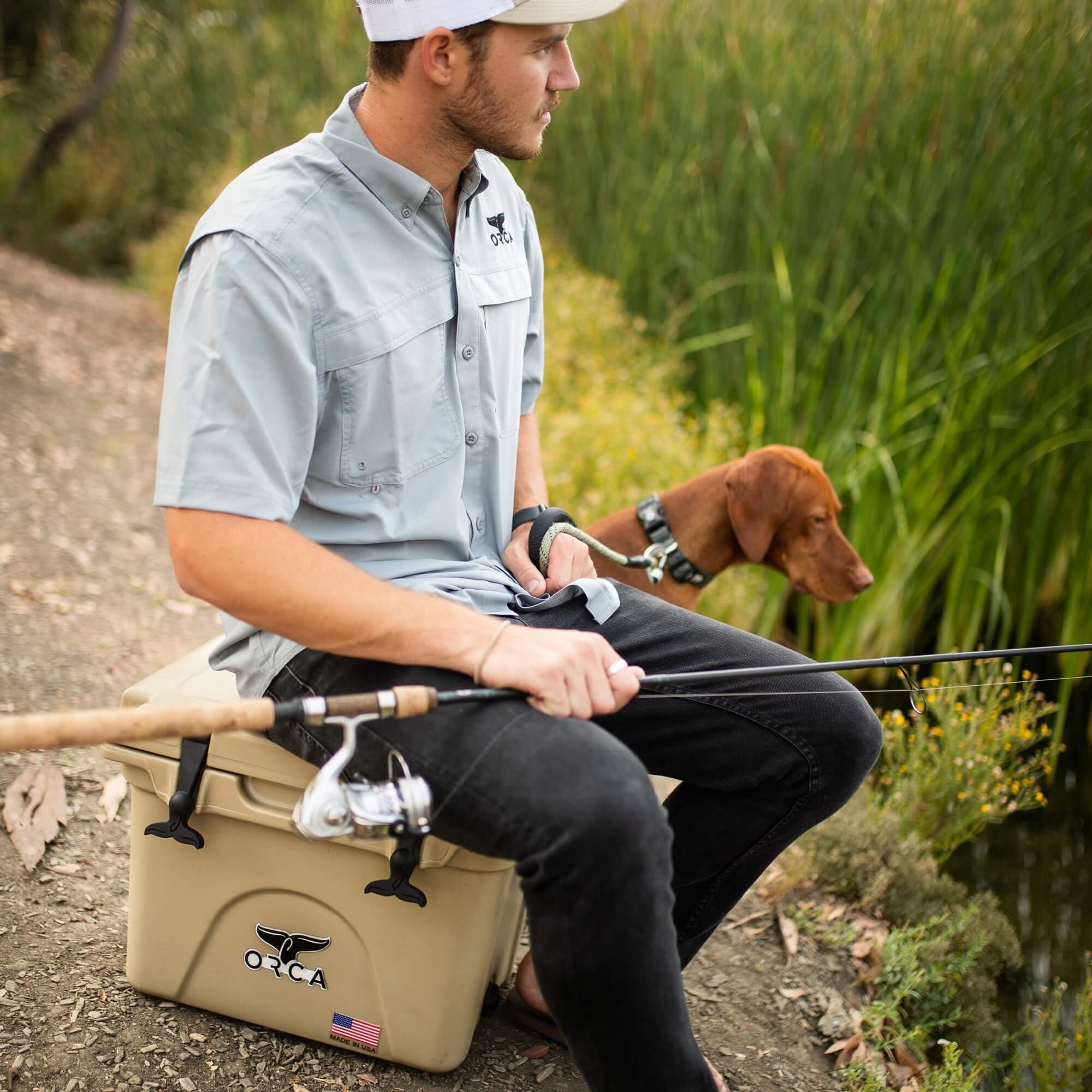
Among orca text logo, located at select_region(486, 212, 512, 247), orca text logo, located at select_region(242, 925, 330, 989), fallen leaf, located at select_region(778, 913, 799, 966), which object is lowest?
fallen leaf, located at select_region(778, 913, 799, 966)

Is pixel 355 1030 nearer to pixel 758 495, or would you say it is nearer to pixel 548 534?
pixel 548 534

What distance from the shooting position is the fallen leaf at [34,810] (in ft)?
8.64

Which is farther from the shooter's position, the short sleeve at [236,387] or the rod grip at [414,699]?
the short sleeve at [236,387]

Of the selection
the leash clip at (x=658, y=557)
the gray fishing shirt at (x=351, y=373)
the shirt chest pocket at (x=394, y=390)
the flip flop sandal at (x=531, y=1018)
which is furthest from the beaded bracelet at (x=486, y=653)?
the leash clip at (x=658, y=557)

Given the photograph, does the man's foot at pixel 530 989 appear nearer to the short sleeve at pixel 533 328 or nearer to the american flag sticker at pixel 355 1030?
the american flag sticker at pixel 355 1030

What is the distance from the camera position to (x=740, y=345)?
5.22 metres

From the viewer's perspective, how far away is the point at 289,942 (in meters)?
2.03

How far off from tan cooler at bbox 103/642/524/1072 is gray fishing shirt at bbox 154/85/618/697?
20cm

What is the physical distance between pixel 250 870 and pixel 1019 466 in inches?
141

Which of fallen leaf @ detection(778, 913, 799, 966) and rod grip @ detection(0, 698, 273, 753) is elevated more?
rod grip @ detection(0, 698, 273, 753)

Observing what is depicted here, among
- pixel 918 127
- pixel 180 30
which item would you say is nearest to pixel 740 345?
pixel 918 127

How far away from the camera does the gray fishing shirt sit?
164 centimetres

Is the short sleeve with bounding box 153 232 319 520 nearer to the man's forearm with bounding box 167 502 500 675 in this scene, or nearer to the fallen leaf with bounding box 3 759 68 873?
the man's forearm with bounding box 167 502 500 675

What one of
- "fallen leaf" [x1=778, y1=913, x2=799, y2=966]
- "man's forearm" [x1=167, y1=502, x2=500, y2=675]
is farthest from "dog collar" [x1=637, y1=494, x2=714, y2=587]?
"man's forearm" [x1=167, y1=502, x2=500, y2=675]
